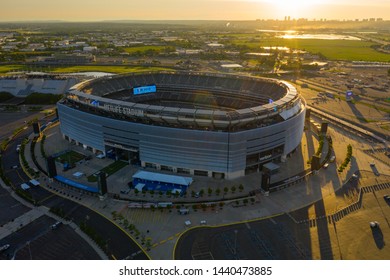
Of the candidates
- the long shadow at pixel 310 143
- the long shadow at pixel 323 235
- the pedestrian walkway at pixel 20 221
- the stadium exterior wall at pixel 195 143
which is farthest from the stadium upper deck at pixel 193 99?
the pedestrian walkway at pixel 20 221

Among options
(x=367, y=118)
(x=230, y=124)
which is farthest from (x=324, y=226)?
(x=367, y=118)

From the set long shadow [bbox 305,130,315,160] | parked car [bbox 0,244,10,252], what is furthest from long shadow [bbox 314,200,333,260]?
parked car [bbox 0,244,10,252]

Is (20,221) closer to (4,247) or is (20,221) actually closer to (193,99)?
(4,247)

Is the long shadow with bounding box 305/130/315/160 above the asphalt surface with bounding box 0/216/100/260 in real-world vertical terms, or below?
above

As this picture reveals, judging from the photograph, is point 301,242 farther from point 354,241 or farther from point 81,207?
point 81,207

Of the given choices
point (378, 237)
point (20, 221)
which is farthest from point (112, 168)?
point (378, 237)

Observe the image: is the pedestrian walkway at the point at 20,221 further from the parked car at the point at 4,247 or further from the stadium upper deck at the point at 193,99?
the stadium upper deck at the point at 193,99

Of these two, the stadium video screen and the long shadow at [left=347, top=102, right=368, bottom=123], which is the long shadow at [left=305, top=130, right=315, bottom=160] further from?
the stadium video screen
